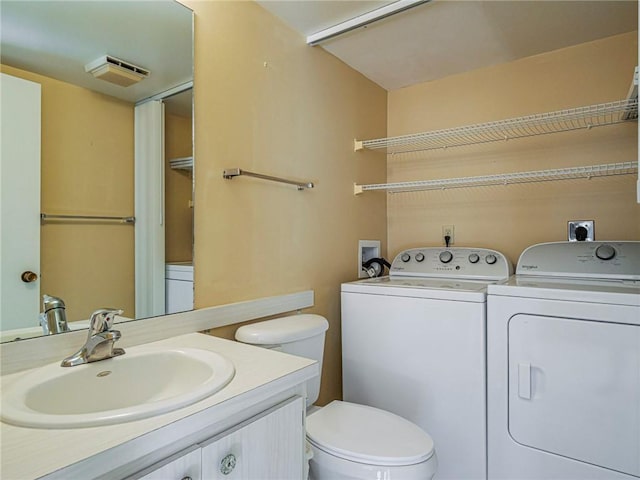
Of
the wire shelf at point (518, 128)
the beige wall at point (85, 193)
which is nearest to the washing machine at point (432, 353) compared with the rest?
the wire shelf at point (518, 128)

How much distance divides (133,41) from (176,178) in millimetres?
483

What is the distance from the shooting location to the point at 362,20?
Answer: 1.76 m

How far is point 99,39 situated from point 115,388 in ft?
3.52

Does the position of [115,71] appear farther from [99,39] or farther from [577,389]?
[577,389]

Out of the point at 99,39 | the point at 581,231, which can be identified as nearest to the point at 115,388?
the point at 99,39

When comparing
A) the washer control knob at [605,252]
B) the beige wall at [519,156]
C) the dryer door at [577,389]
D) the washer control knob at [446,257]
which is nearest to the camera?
the dryer door at [577,389]

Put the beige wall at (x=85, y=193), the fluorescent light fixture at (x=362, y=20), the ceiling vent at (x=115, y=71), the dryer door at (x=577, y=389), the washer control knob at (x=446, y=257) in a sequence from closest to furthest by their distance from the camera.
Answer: the beige wall at (x=85, y=193)
the ceiling vent at (x=115, y=71)
the dryer door at (x=577, y=389)
the fluorescent light fixture at (x=362, y=20)
the washer control knob at (x=446, y=257)

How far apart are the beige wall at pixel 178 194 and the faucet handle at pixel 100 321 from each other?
377 mm

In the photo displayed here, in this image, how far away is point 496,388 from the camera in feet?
5.26

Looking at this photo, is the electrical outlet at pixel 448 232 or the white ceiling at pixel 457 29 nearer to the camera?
the white ceiling at pixel 457 29

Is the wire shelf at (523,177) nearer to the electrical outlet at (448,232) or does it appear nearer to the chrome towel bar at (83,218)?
the electrical outlet at (448,232)

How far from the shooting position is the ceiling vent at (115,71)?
1.21 m

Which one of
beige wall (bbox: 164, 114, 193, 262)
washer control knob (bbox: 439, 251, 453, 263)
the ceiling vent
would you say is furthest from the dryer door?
the ceiling vent

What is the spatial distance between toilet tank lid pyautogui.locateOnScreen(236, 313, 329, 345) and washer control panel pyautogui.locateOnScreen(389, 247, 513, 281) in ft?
2.75
